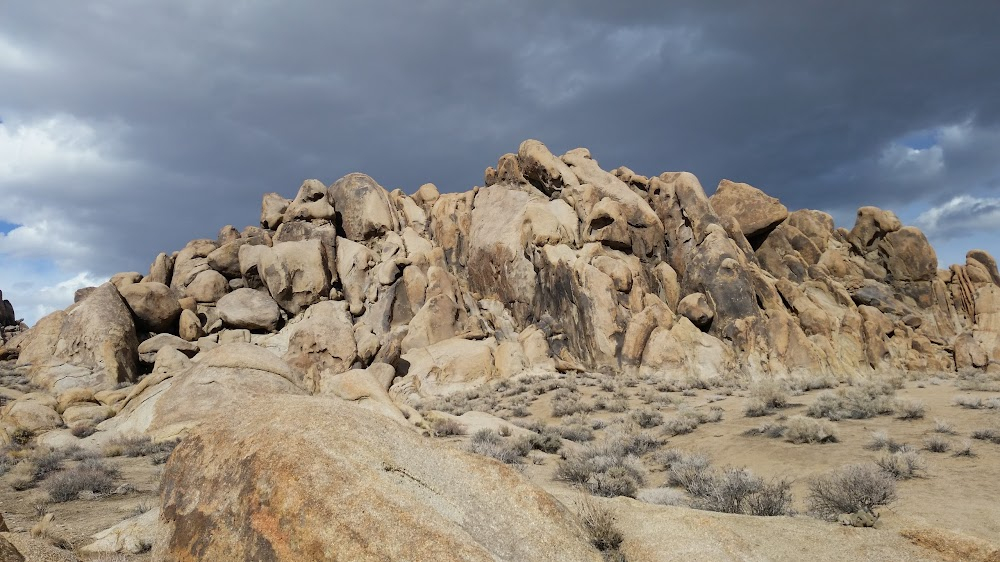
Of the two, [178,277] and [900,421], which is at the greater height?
[178,277]

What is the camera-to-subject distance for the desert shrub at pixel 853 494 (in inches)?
270

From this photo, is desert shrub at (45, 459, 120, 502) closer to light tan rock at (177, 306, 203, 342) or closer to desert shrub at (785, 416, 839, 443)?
desert shrub at (785, 416, 839, 443)

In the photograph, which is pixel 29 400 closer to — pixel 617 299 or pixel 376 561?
pixel 376 561

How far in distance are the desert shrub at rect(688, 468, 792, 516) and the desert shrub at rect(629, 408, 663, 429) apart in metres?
8.83

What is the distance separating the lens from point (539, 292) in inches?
1614

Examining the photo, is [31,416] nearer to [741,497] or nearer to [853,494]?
[741,497]

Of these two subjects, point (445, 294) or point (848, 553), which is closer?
point (848, 553)

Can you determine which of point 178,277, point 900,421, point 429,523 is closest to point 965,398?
point 900,421

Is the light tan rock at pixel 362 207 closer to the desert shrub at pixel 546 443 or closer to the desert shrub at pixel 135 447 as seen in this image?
the desert shrub at pixel 135 447

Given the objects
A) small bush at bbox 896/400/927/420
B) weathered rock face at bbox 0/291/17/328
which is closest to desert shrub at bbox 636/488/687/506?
small bush at bbox 896/400/927/420

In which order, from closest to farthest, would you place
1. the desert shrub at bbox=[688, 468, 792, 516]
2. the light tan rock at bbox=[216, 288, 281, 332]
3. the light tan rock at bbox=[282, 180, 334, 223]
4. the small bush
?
the desert shrub at bbox=[688, 468, 792, 516]
the small bush
the light tan rock at bbox=[216, 288, 281, 332]
the light tan rock at bbox=[282, 180, 334, 223]

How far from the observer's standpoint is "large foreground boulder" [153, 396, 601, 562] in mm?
3467

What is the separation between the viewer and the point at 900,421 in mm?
13750

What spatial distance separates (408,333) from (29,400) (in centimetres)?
2114
